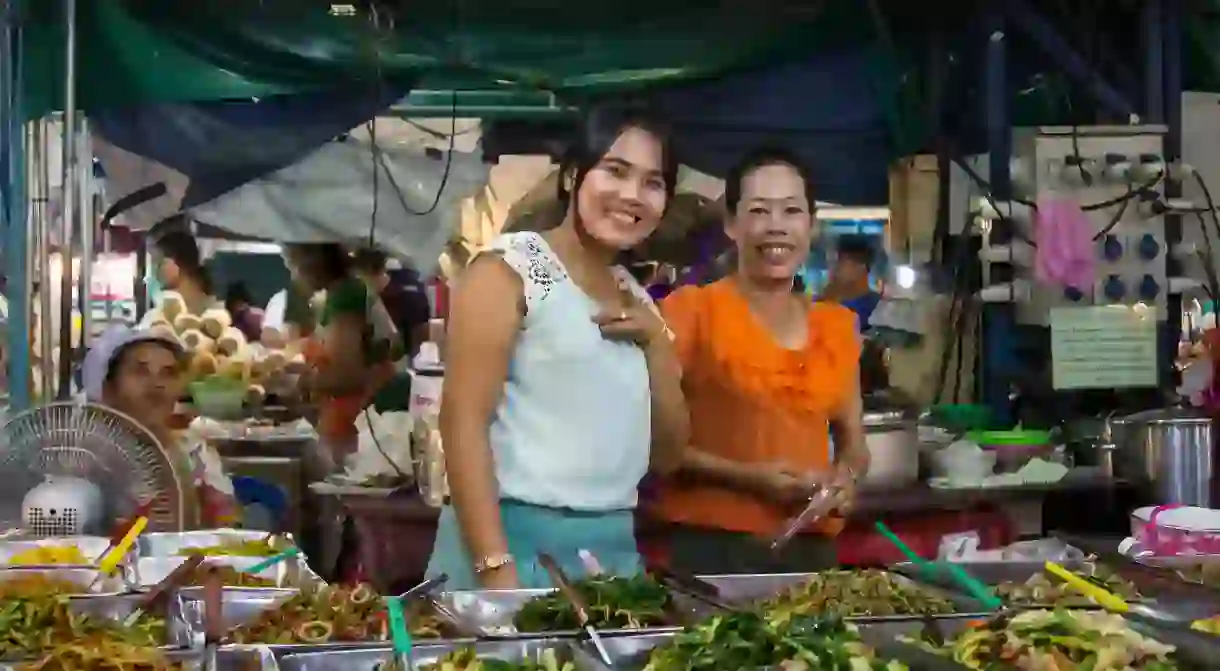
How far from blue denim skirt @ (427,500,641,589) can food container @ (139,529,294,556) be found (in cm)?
36

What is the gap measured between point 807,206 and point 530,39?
3.06ft

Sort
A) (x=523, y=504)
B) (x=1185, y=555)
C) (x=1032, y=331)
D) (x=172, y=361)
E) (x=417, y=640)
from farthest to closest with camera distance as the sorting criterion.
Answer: (x=1032, y=331), (x=172, y=361), (x=523, y=504), (x=1185, y=555), (x=417, y=640)

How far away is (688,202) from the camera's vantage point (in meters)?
3.73

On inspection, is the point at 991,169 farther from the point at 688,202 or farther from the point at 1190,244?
the point at 688,202

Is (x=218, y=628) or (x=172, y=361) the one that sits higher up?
(x=172, y=361)

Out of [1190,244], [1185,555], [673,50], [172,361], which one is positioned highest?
[673,50]

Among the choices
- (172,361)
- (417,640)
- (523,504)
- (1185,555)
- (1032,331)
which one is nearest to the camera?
(417,640)

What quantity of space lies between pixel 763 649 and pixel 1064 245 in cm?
257

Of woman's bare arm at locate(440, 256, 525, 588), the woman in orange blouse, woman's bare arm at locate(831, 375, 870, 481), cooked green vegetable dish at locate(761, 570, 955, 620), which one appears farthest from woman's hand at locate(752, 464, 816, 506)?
cooked green vegetable dish at locate(761, 570, 955, 620)

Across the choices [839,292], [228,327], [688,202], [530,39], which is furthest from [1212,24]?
[228,327]

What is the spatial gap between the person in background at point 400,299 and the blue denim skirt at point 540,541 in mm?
803

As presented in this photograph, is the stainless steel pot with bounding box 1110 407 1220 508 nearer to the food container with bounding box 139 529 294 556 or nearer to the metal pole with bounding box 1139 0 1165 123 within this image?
the metal pole with bounding box 1139 0 1165 123

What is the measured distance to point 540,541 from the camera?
309cm

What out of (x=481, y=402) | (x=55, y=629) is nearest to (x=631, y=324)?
(x=481, y=402)
